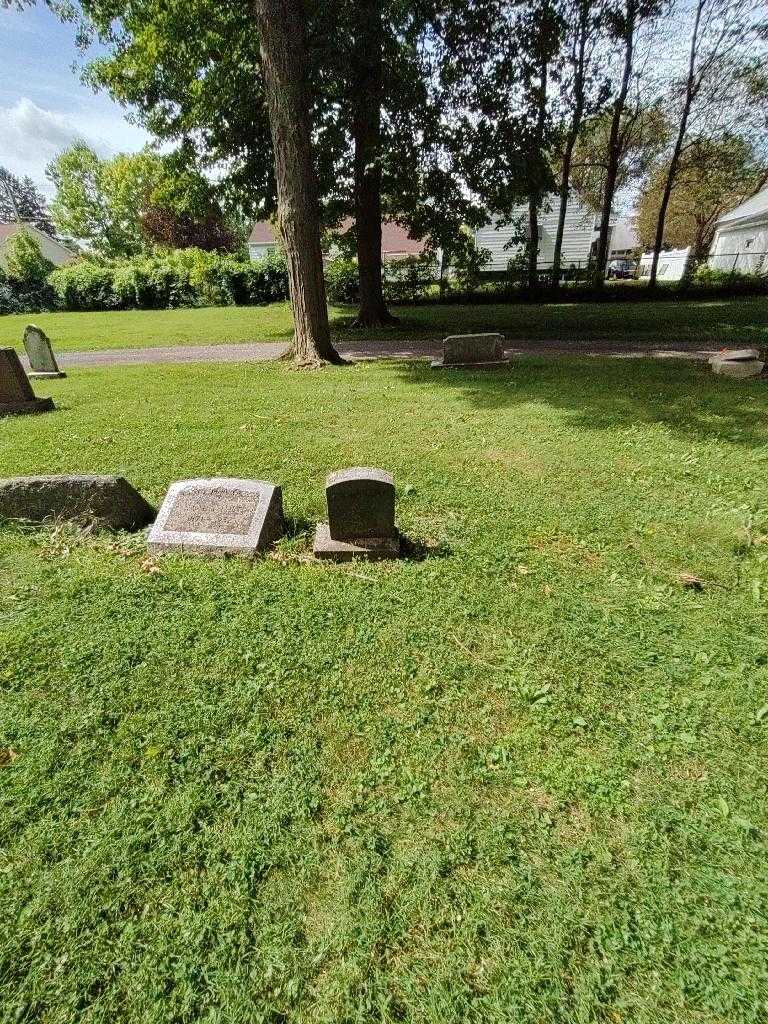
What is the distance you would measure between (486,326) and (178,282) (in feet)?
72.6

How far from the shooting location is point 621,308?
20656 millimetres

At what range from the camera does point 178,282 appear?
30406mm

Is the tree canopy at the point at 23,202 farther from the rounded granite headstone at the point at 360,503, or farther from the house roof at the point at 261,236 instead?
the rounded granite headstone at the point at 360,503

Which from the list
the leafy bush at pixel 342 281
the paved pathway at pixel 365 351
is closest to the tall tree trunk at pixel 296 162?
the paved pathway at pixel 365 351

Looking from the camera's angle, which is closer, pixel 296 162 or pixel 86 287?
pixel 296 162

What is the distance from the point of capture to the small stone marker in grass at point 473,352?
10656 mm

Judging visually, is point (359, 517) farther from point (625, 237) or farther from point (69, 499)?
point (625, 237)

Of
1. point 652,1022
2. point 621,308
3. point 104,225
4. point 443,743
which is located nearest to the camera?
point 652,1022

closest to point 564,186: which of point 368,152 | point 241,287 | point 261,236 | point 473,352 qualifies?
point 368,152

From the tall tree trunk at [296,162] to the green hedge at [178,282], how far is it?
66.8 ft

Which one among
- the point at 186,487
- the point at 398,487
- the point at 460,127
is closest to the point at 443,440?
the point at 398,487

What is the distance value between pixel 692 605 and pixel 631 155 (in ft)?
118

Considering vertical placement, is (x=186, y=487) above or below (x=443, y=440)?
above

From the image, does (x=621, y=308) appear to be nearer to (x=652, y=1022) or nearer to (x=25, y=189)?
(x=652, y=1022)
